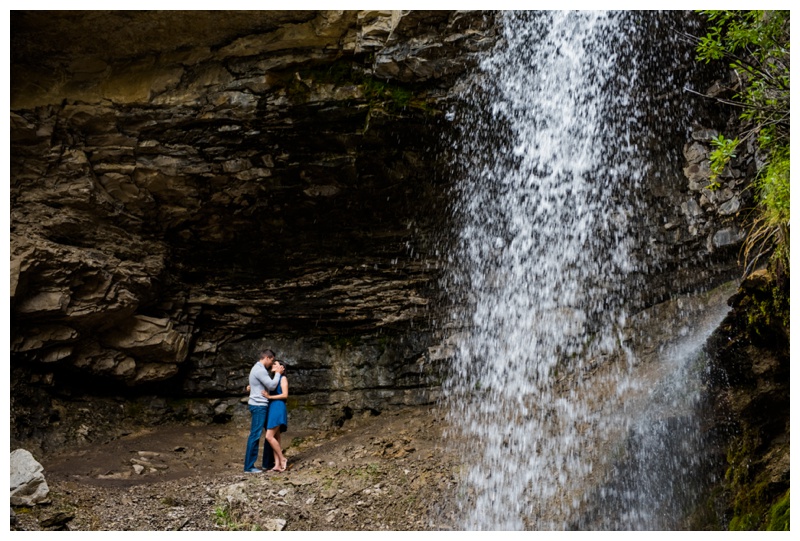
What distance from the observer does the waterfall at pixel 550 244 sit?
700 cm

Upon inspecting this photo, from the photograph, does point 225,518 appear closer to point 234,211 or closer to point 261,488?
point 261,488

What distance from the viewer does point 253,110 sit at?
311 inches

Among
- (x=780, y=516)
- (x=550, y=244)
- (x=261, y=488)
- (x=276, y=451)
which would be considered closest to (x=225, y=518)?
(x=261, y=488)

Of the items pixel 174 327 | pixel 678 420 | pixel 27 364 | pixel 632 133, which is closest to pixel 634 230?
pixel 632 133

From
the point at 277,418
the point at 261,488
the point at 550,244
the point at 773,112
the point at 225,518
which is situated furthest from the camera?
the point at 550,244

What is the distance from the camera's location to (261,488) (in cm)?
622

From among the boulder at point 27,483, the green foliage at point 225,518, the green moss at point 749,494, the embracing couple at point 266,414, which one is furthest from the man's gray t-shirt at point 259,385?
the green moss at point 749,494

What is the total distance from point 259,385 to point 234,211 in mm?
3096

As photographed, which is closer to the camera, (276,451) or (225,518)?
(225,518)

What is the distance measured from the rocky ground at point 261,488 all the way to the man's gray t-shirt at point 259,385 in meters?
0.78

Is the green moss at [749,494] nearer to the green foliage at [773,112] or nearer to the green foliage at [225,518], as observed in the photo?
the green foliage at [773,112]

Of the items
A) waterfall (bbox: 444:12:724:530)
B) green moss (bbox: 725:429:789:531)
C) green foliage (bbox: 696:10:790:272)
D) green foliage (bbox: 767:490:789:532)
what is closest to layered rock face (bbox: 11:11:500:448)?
waterfall (bbox: 444:12:724:530)

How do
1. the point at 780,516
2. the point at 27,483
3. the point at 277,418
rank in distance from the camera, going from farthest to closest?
the point at 277,418, the point at 27,483, the point at 780,516

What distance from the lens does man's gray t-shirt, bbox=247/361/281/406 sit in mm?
6875
